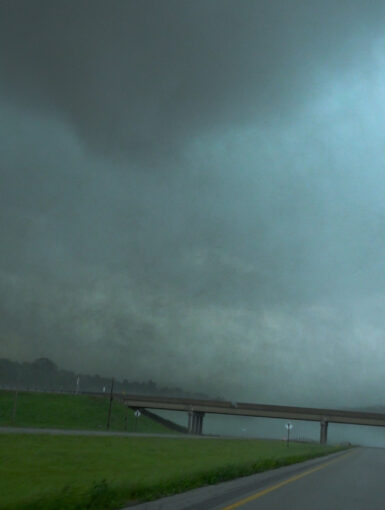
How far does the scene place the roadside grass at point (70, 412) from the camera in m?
97.3

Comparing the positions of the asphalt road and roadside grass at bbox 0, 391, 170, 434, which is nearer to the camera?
the asphalt road

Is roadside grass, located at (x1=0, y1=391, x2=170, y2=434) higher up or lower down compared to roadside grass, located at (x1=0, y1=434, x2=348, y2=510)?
lower down

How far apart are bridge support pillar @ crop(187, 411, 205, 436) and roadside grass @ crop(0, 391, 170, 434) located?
8002 mm

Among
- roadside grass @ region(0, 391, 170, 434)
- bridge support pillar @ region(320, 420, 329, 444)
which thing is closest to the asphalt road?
roadside grass @ region(0, 391, 170, 434)

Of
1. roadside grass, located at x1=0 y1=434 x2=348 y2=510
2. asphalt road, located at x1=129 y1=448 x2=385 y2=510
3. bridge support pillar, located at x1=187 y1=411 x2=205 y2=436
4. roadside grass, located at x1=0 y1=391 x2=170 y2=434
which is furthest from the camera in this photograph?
bridge support pillar, located at x1=187 y1=411 x2=205 y2=436

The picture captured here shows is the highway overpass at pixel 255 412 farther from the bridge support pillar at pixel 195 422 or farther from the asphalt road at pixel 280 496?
the asphalt road at pixel 280 496

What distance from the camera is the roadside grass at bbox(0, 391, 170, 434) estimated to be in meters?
97.3

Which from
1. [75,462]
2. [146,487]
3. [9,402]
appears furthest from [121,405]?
[146,487]

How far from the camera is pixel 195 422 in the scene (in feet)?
410

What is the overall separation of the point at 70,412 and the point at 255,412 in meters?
37.0

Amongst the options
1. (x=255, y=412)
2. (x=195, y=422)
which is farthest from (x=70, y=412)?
(x=255, y=412)

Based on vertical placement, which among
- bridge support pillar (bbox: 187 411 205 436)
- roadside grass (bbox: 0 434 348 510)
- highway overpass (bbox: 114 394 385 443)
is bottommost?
bridge support pillar (bbox: 187 411 205 436)

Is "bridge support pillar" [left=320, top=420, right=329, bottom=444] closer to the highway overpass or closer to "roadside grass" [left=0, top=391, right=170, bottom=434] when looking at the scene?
the highway overpass

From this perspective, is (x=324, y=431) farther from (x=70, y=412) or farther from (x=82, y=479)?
(x=82, y=479)
